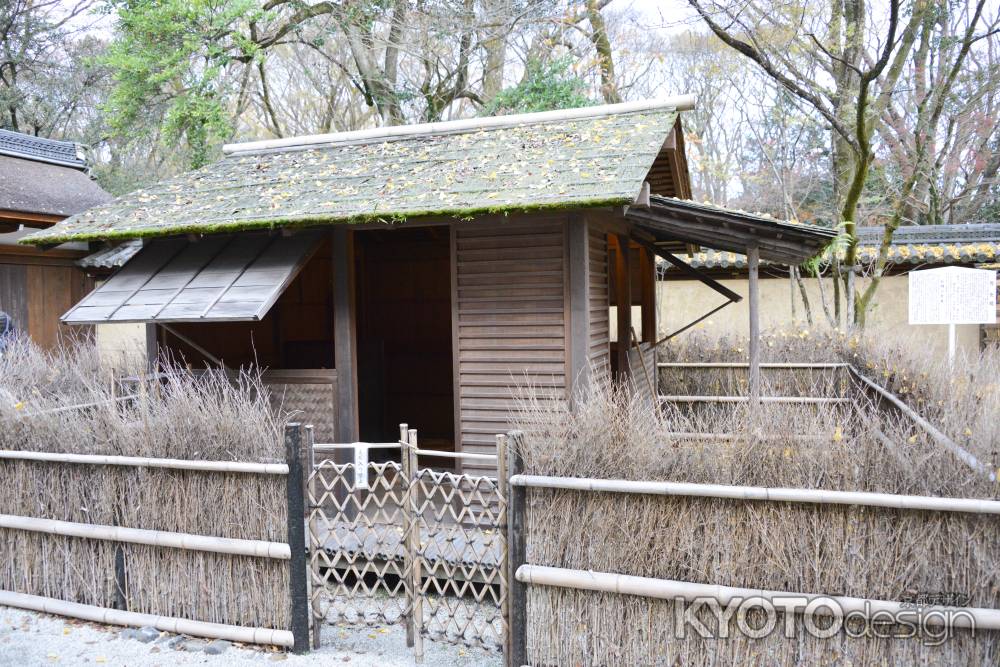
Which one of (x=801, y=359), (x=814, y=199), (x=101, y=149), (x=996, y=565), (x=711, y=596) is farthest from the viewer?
(x=101, y=149)

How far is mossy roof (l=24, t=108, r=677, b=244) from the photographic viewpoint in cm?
577

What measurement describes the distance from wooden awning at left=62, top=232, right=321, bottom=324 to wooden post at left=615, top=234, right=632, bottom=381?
11.3 ft

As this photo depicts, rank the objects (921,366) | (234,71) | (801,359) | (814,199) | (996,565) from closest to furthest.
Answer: (996,565)
(921,366)
(801,359)
(234,71)
(814,199)

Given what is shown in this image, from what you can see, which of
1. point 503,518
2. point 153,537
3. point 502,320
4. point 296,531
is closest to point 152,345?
point 153,537

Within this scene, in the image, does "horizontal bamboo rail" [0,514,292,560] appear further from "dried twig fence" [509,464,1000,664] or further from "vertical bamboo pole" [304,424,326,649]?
"dried twig fence" [509,464,1000,664]

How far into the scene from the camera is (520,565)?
4.14 meters

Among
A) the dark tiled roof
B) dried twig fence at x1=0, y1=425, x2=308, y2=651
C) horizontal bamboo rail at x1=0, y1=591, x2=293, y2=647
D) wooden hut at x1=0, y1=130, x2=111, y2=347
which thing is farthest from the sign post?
the dark tiled roof

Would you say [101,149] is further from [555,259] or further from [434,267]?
[555,259]

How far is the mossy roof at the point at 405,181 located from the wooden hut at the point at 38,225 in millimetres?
5236

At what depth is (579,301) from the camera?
6.05m

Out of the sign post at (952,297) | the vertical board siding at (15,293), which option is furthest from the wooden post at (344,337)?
the vertical board siding at (15,293)

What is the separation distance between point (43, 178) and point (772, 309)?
42.9 ft

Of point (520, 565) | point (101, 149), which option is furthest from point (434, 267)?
point (101, 149)

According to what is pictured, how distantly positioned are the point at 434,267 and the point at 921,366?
611 centimetres
